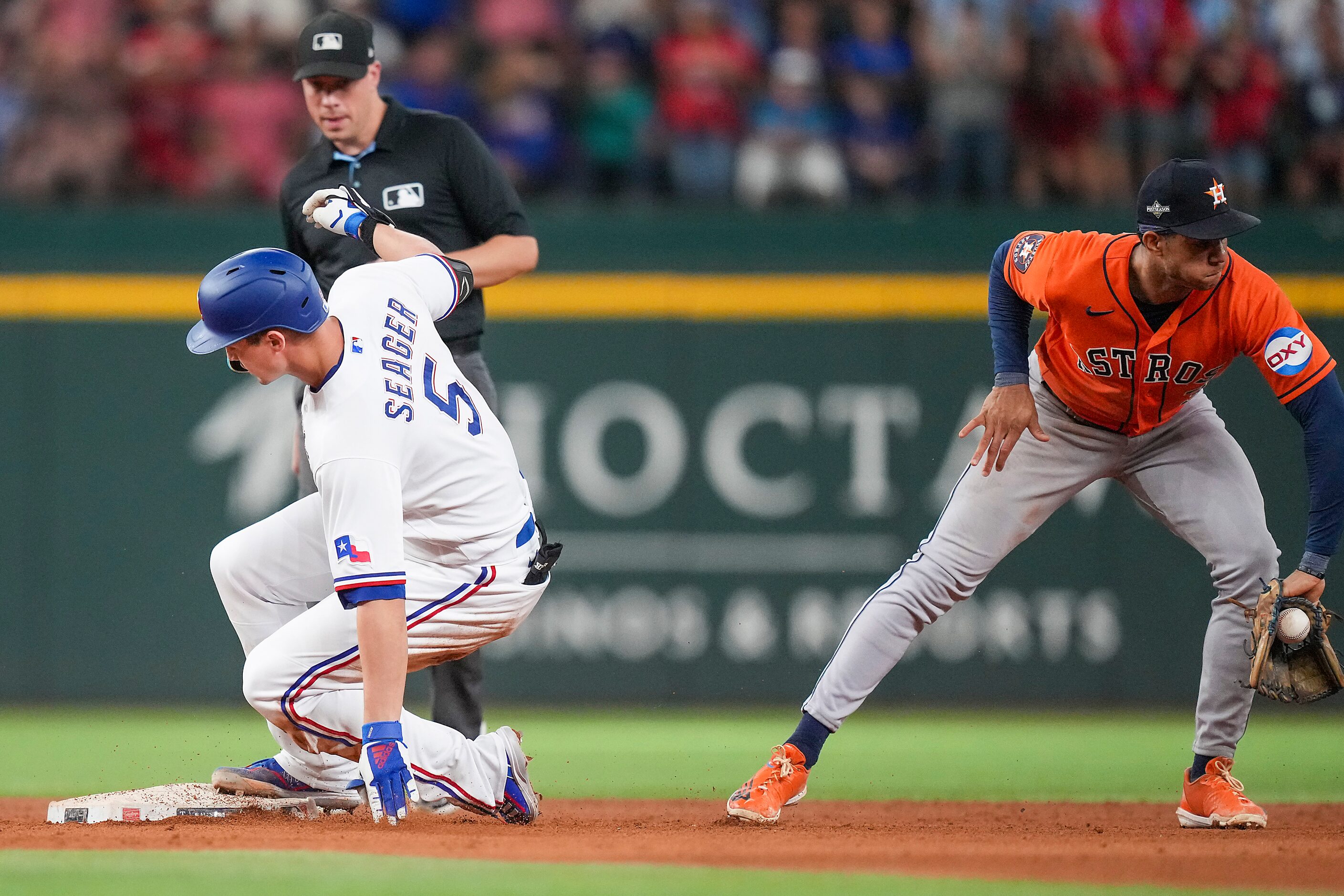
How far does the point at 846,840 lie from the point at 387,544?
149cm

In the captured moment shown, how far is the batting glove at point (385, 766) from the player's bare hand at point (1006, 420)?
187cm

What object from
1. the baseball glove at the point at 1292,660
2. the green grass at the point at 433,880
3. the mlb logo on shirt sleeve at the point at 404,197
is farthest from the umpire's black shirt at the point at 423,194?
Result: the baseball glove at the point at 1292,660

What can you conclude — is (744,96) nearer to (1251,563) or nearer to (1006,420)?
(1006,420)

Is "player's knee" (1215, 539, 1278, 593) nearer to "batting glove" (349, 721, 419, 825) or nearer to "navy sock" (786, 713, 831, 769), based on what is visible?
"navy sock" (786, 713, 831, 769)

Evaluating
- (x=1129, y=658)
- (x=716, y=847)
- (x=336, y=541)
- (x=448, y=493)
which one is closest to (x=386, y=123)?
(x=448, y=493)

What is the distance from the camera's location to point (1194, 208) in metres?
4.29

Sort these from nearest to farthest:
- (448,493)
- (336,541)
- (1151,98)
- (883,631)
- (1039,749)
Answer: (336,541), (448,493), (883,631), (1039,749), (1151,98)

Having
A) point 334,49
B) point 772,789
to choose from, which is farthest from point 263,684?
point 334,49

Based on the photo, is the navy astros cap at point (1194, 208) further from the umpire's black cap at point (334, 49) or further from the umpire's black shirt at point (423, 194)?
the umpire's black cap at point (334, 49)

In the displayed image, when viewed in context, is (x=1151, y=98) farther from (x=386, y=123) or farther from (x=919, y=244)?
(x=386, y=123)

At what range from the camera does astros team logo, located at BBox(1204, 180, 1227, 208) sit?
4.29m

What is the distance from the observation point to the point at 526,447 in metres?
8.47

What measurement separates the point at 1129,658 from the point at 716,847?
4875 mm

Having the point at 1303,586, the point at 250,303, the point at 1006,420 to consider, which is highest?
the point at 250,303
